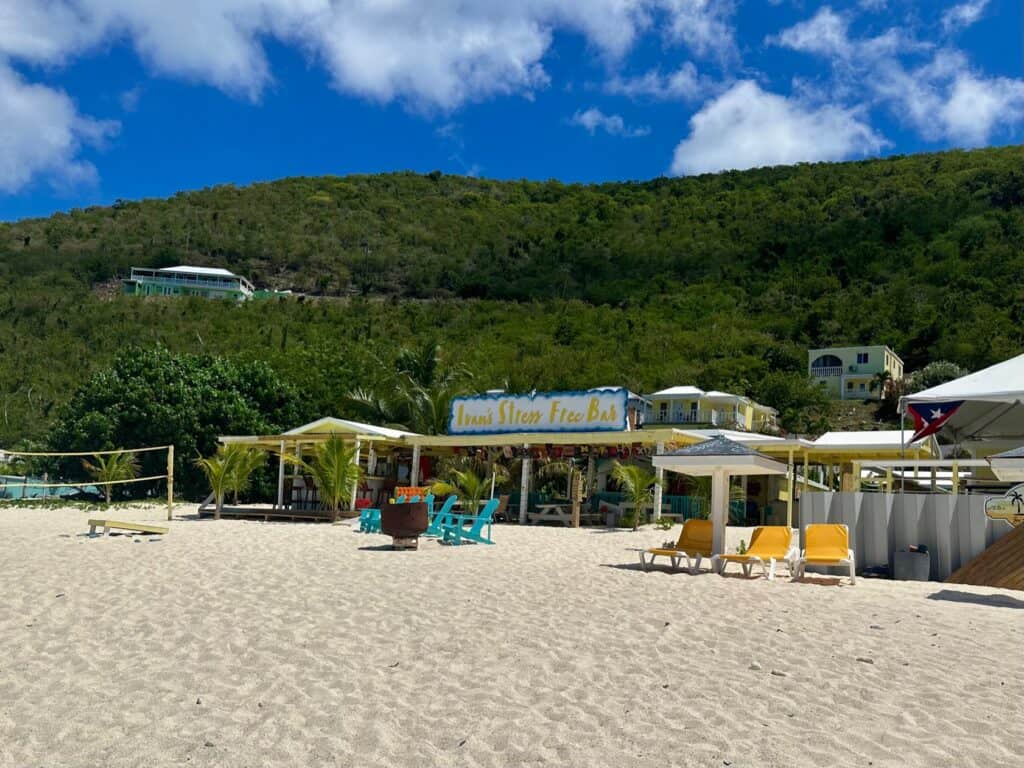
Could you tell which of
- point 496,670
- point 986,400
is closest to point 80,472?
point 986,400

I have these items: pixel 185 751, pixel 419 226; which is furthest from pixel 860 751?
pixel 419 226

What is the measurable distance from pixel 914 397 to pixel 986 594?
226cm

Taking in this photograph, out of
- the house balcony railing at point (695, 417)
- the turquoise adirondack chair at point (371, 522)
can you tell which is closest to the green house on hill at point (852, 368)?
the house balcony railing at point (695, 417)

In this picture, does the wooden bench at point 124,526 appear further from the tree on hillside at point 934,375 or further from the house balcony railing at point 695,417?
the tree on hillside at point 934,375

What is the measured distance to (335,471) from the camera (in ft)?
56.2

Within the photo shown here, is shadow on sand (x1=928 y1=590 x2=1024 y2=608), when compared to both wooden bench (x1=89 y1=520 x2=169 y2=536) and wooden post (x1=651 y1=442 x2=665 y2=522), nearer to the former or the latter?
wooden post (x1=651 y1=442 x2=665 y2=522)

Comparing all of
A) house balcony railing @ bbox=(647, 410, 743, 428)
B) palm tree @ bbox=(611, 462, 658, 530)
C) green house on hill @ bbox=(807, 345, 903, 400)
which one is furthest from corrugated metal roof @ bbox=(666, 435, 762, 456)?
green house on hill @ bbox=(807, 345, 903, 400)

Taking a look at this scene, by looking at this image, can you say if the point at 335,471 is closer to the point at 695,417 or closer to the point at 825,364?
the point at 695,417

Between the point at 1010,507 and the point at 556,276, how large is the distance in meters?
60.8

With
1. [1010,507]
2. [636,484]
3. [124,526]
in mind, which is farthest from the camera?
[636,484]

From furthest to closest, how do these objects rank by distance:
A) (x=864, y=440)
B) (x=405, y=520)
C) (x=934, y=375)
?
(x=934, y=375), (x=864, y=440), (x=405, y=520)

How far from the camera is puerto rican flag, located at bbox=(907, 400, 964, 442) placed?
32.4 feet

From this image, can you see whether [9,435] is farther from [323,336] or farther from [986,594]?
[986,594]

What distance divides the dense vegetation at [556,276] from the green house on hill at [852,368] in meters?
1.31
